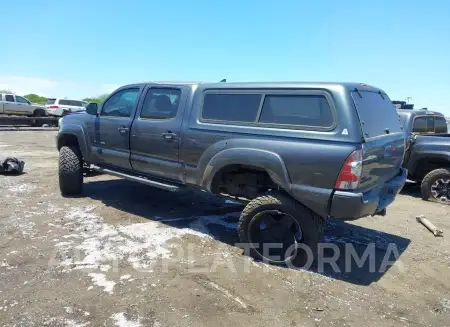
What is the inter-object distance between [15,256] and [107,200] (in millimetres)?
2294

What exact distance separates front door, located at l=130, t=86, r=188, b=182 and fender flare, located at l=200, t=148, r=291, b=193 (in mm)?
676

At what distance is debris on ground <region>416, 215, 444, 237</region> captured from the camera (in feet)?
17.3

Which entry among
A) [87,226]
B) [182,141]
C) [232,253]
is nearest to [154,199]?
[87,226]

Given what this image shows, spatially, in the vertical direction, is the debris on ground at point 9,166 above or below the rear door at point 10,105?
below

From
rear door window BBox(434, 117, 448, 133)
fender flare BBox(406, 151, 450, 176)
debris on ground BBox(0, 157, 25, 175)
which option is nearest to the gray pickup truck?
fender flare BBox(406, 151, 450, 176)

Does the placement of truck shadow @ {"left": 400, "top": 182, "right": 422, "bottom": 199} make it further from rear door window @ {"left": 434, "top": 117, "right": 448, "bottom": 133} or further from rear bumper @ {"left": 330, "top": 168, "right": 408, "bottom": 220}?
rear bumper @ {"left": 330, "top": 168, "right": 408, "bottom": 220}

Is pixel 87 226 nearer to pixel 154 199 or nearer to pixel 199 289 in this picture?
pixel 154 199

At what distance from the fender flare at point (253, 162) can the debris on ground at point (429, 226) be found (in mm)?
2825

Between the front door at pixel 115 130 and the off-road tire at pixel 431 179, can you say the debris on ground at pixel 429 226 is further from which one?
the front door at pixel 115 130

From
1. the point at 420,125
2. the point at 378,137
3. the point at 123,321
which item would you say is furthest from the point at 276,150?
the point at 420,125

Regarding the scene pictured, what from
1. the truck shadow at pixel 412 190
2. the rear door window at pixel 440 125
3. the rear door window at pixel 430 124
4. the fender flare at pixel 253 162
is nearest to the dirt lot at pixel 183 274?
the fender flare at pixel 253 162

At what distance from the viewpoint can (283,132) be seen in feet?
12.7

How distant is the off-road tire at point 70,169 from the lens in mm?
6145

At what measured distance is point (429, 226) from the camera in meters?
5.50
